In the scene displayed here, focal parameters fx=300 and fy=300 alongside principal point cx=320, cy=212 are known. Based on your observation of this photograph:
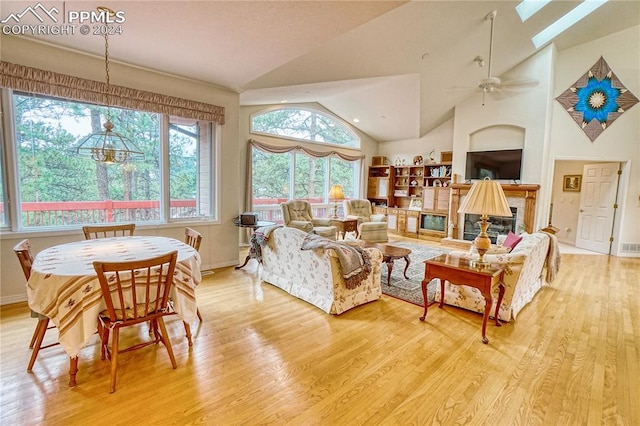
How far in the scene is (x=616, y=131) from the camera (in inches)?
232

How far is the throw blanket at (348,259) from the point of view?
9.57 feet

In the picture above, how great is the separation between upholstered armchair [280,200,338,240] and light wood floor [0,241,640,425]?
255cm

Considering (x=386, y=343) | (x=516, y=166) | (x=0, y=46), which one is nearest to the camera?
(x=386, y=343)

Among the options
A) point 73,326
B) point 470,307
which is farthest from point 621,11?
point 73,326

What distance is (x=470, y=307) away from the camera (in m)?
3.22

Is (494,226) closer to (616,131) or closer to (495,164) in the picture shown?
(495,164)

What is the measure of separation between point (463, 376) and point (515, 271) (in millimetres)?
1288

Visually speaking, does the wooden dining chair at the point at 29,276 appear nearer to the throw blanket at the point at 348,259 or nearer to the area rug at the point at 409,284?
the throw blanket at the point at 348,259

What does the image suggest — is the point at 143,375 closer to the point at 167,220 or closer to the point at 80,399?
the point at 80,399

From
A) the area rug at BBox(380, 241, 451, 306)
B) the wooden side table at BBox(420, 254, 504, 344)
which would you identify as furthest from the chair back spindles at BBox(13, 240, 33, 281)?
the area rug at BBox(380, 241, 451, 306)

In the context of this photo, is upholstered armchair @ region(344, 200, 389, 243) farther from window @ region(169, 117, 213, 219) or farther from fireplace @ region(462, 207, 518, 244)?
window @ region(169, 117, 213, 219)

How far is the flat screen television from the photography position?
20.5 feet

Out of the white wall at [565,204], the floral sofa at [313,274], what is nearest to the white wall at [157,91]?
the floral sofa at [313,274]

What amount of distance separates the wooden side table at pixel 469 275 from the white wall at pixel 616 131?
5130mm
